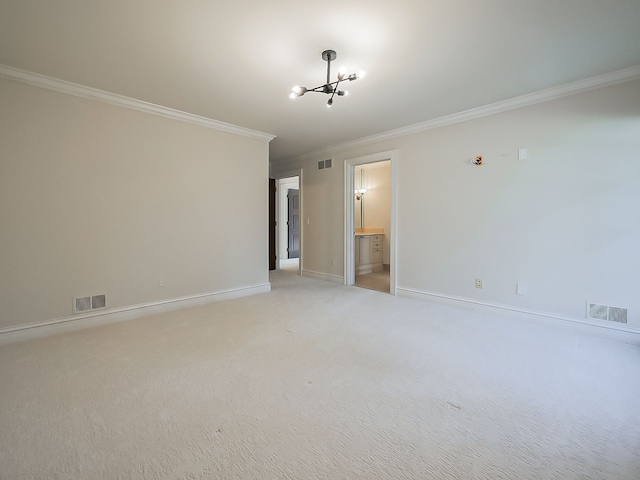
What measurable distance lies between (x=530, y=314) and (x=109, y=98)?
5.50 meters

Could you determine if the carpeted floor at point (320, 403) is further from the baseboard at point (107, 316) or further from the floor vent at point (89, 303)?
the floor vent at point (89, 303)

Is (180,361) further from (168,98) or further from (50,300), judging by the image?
(168,98)

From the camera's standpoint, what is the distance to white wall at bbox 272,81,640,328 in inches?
116

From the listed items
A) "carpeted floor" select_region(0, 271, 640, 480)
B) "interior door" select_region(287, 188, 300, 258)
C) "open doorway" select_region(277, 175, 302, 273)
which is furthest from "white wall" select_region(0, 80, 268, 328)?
"interior door" select_region(287, 188, 300, 258)

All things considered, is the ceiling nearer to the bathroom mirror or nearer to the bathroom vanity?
the bathroom vanity

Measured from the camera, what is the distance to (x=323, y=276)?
5.99m

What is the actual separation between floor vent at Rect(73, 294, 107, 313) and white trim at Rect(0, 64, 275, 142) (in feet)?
7.29

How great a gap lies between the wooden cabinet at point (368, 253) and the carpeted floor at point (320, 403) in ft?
10.8

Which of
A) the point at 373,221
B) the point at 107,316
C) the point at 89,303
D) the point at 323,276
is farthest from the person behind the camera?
the point at 373,221

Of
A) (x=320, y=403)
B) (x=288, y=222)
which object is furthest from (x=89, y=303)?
(x=288, y=222)

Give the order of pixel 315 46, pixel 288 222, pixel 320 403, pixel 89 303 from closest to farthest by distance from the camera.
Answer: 1. pixel 320 403
2. pixel 315 46
3. pixel 89 303
4. pixel 288 222

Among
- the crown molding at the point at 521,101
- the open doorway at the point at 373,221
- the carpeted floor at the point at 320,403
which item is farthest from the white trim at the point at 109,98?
the open doorway at the point at 373,221

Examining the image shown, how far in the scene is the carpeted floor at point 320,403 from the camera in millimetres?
1419

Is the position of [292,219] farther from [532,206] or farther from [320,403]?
[320,403]
